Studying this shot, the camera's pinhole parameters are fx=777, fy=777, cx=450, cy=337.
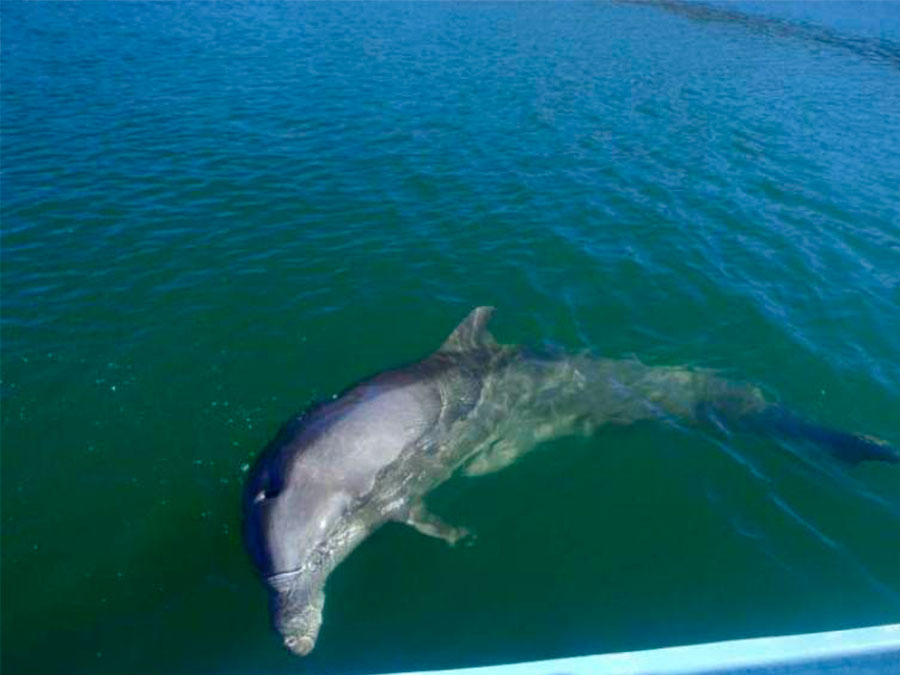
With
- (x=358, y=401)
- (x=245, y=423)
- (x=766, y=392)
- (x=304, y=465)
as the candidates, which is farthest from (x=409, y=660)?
(x=766, y=392)

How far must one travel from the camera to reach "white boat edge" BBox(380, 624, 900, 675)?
187 inches

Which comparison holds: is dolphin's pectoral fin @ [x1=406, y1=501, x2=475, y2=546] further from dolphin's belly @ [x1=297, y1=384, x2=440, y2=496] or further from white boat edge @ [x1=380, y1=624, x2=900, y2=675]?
white boat edge @ [x1=380, y1=624, x2=900, y2=675]

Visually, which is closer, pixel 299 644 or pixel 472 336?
pixel 299 644

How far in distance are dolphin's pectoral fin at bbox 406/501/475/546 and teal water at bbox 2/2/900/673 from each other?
0.63 ft

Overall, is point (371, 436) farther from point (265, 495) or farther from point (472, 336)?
point (472, 336)

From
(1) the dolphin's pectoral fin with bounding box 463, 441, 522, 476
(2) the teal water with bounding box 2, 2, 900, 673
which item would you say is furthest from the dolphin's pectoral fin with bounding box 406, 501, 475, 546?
(1) the dolphin's pectoral fin with bounding box 463, 441, 522, 476

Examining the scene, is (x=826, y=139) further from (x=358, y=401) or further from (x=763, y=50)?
(x=358, y=401)

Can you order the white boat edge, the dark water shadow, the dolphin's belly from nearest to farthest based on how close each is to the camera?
the white boat edge, the dolphin's belly, the dark water shadow

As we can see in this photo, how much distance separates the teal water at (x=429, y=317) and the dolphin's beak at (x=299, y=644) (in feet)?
0.67

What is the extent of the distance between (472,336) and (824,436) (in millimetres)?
4806

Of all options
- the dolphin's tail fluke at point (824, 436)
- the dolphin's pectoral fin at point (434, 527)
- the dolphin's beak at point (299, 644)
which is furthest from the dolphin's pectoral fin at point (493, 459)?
the dolphin's tail fluke at point (824, 436)

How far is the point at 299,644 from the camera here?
724cm

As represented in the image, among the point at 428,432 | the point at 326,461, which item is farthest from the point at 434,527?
the point at 326,461

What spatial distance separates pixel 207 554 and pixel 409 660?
8.15 ft
